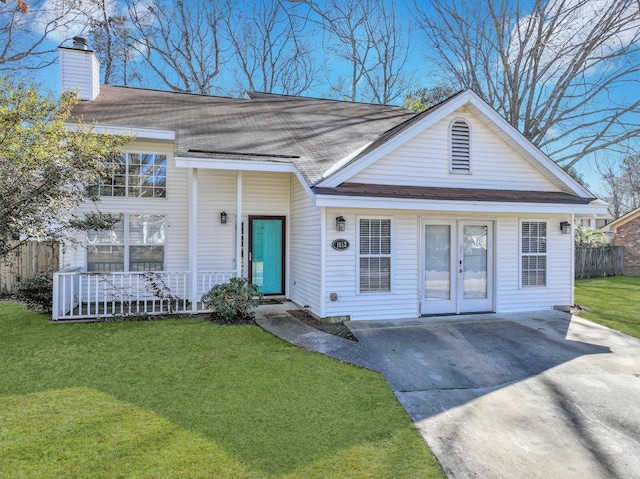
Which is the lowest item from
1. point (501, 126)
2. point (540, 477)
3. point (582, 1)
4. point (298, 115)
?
point (540, 477)

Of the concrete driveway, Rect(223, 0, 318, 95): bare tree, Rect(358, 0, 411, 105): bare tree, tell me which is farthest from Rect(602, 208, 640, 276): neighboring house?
Rect(223, 0, 318, 95): bare tree

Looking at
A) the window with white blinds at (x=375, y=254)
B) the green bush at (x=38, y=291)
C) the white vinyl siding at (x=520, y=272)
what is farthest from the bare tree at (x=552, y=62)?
the green bush at (x=38, y=291)

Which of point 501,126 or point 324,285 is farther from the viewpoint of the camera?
point 501,126

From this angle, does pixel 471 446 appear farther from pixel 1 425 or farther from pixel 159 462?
pixel 1 425

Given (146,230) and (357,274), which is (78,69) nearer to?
(146,230)

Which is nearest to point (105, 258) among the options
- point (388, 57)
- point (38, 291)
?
point (38, 291)

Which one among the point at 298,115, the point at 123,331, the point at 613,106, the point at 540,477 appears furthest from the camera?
the point at 613,106

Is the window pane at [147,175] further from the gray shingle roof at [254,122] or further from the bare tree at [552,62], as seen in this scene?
the bare tree at [552,62]

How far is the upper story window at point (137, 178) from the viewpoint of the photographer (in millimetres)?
9000

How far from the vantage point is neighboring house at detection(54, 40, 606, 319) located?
766 centimetres

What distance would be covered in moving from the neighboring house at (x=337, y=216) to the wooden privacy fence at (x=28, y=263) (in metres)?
1.33

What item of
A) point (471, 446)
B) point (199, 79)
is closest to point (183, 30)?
point (199, 79)

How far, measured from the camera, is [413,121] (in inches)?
321

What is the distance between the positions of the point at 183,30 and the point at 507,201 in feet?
67.5
